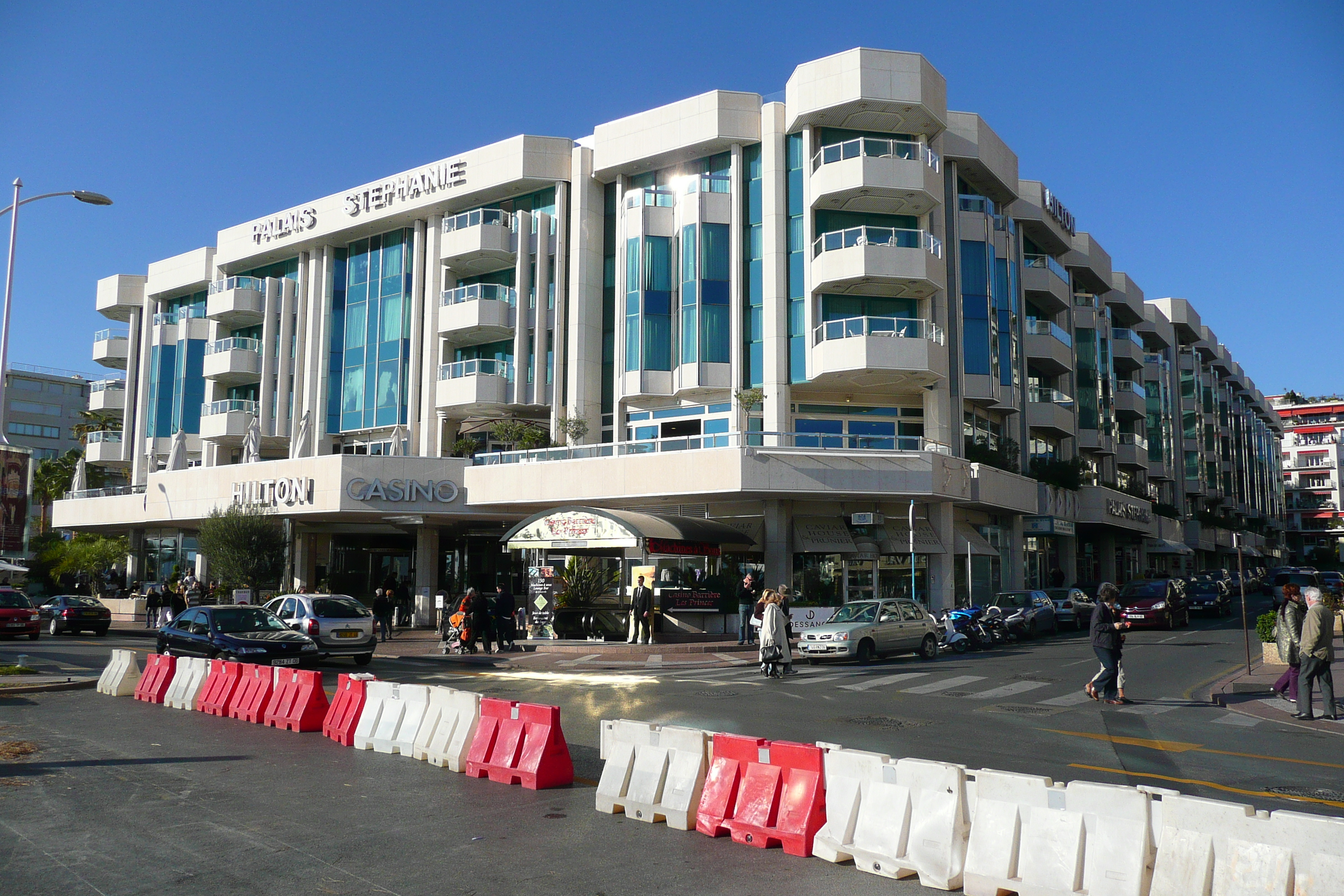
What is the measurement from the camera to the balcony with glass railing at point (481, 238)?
41.5 m

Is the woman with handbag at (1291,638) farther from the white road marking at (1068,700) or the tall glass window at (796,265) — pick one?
the tall glass window at (796,265)

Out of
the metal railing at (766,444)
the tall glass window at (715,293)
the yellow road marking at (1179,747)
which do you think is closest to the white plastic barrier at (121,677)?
the yellow road marking at (1179,747)

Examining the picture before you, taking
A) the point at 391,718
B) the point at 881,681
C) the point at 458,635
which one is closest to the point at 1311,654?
the point at 881,681

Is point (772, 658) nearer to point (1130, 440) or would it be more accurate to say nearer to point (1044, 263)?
point (1044, 263)

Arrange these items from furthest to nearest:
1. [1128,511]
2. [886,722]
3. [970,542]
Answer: [1128,511]
[970,542]
[886,722]

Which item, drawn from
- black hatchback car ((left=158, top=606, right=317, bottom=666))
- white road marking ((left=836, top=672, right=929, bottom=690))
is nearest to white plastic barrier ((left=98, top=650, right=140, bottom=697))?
black hatchback car ((left=158, top=606, right=317, bottom=666))

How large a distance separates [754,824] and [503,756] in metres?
3.02

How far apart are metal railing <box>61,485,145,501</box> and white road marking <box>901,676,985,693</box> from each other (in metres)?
42.0

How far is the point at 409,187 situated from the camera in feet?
147

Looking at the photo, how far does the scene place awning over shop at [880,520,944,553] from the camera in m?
35.0

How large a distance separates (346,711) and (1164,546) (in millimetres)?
62168

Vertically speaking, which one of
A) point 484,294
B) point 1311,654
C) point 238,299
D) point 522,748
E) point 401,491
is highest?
point 238,299

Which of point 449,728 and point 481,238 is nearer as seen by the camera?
point 449,728

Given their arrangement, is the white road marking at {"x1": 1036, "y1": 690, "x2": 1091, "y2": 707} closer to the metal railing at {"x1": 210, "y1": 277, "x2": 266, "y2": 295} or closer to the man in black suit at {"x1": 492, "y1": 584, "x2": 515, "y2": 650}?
the man in black suit at {"x1": 492, "y1": 584, "x2": 515, "y2": 650}
